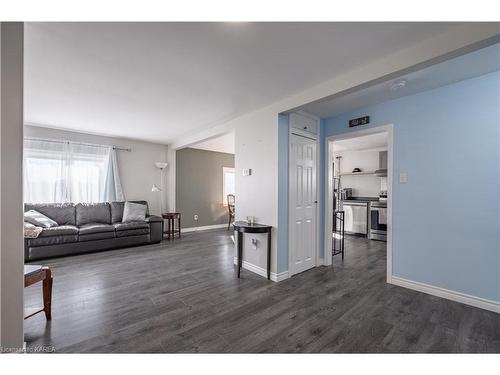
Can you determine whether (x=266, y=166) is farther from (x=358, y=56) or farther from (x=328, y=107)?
(x=358, y=56)

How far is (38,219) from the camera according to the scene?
3773 mm

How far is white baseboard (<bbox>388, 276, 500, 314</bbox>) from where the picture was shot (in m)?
2.16

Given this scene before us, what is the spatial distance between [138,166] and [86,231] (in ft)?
6.79

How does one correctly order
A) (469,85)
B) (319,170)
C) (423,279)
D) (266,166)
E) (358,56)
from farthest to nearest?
(319,170), (266,166), (423,279), (469,85), (358,56)

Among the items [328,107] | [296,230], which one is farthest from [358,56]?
[296,230]

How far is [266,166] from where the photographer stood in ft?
10.0

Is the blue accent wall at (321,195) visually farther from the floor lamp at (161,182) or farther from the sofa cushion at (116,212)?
the sofa cushion at (116,212)

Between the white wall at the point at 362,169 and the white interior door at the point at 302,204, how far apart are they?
12.0 feet

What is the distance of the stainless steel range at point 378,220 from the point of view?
5105mm

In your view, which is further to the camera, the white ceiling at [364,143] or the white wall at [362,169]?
the white wall at [362,169]

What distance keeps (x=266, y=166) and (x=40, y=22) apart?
2.44 m

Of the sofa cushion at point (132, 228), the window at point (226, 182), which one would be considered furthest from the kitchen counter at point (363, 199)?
the sofa cushion at point (132, 228)

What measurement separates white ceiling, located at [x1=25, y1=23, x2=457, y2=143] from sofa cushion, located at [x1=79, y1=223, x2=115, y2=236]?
6.83ft

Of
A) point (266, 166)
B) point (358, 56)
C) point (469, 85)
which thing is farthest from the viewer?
point (266, 166)
